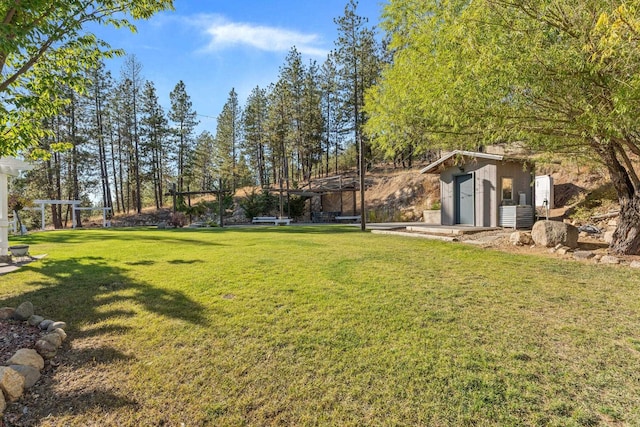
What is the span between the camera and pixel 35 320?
3.54 m

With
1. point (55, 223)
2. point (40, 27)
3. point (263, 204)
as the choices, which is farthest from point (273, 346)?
point (55, 223)

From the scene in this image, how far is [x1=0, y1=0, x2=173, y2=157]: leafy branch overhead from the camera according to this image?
3651mm

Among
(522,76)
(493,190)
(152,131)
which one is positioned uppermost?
(152,131)

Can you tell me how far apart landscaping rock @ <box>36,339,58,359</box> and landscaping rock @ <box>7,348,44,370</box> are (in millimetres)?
88

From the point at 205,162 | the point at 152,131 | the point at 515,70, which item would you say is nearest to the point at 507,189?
the point at 515,70

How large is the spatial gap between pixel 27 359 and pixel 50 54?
408cm

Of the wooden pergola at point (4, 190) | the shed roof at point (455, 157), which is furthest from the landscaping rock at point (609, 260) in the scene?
the wooden pergola at point (4, 190)

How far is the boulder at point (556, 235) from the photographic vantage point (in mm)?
7047

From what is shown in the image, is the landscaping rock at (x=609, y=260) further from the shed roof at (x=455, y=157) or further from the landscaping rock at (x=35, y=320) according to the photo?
the landscaping rock at (x=35, y=320)

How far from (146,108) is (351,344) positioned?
35848 mm

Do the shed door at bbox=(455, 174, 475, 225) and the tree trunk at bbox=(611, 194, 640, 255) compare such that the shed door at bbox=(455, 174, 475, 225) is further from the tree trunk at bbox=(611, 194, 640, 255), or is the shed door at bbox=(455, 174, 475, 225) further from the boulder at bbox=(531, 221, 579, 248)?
the tree trunk at bbox=(611, 194, 640, 255)

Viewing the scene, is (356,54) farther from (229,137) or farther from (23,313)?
(23,313)

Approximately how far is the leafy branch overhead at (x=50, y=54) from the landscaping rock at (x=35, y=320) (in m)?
2.23

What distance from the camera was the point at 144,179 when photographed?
105 feet
